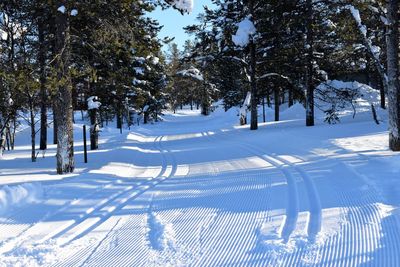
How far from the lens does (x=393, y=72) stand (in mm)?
11430

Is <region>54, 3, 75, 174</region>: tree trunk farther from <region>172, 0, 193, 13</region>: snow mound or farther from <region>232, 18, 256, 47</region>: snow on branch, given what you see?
<region>232, 18, 256, 47</region>: snow on branch

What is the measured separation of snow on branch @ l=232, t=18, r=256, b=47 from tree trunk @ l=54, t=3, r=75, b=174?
14.0 meters

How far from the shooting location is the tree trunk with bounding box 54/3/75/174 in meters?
10.5

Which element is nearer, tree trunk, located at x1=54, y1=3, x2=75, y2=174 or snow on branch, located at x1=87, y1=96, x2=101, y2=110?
A: tree trunk, located at x1=54, y1=3, x2=75, y2=174

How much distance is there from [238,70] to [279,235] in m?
23.2

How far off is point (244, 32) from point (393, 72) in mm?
12636

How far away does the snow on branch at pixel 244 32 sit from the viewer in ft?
75.5

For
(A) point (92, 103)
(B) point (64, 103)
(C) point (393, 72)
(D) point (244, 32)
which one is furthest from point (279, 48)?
(B) point (64, 103)

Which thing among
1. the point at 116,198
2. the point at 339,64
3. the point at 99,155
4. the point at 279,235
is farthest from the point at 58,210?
the point at 339,64

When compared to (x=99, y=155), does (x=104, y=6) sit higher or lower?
higher

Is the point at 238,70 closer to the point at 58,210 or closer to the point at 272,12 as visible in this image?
the point at 272,12

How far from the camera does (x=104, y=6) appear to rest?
11000 mm

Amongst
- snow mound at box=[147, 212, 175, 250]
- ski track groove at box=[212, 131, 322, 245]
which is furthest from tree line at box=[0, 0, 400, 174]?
snow mound at box=[147, 212, 175, 250]

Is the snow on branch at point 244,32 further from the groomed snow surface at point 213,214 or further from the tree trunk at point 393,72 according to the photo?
the groomed snow surface at point 213,214
